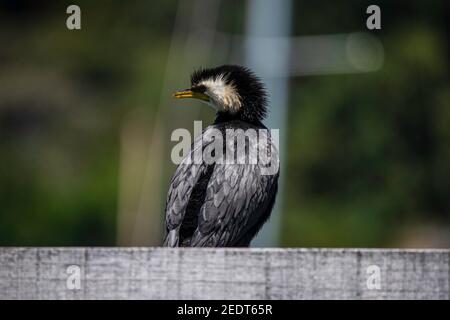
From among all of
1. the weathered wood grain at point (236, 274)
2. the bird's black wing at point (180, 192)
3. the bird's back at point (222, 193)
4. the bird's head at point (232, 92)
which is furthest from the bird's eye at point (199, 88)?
the weathered wood grain at point (236, 274)

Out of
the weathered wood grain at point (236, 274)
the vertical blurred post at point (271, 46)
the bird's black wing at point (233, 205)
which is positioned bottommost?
the weathered wood grain at point (236, 274)

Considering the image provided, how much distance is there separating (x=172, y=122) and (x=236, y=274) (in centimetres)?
1687

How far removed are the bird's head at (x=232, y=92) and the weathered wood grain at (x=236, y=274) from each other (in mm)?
3210

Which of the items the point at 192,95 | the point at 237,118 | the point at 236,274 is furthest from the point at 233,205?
the point at 236,274

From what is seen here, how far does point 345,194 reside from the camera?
21.4 m

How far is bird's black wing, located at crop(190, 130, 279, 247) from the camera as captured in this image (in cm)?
553

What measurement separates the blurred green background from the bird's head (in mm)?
11444

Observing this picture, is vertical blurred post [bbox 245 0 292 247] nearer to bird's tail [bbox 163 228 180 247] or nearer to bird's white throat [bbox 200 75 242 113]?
bird's white throat [bbox 200 75 242 113]

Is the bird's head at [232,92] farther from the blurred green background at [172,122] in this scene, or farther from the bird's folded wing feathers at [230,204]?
the blurred green background at [172,122]

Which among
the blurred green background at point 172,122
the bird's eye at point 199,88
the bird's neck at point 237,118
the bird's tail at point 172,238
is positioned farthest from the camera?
the blurred green background at point 172,122

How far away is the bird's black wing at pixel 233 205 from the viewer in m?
5.53

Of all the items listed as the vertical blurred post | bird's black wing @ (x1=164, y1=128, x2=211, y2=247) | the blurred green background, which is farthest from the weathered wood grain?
the blurred green background

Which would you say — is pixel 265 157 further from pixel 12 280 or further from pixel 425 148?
pixel 425 148

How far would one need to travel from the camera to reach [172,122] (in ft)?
65.8
